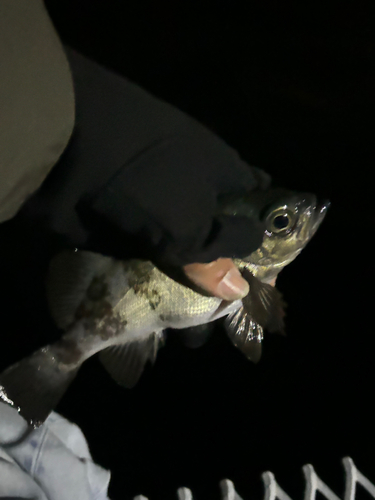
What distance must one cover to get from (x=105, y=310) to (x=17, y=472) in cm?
36

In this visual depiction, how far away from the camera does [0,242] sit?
1286mm

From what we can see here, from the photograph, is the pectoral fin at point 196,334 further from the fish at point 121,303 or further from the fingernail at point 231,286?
the fingernail at point 231,286

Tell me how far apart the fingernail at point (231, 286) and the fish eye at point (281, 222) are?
0.47ft

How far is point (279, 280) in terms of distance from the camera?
1485 millimetres

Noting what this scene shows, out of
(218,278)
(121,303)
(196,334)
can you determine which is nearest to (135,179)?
(218,278)

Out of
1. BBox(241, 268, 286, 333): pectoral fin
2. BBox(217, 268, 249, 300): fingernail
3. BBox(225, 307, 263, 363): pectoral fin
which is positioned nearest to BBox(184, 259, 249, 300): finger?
BBox(217, 268, 249, 300): fingernail

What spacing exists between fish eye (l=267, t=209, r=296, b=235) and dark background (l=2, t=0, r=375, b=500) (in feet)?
2.10

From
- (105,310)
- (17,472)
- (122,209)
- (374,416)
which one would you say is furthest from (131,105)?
(374,416)

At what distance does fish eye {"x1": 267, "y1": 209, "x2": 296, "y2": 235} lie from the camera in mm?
841

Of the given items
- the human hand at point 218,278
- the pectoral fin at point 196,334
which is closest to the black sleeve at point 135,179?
the human hand at point 218,278

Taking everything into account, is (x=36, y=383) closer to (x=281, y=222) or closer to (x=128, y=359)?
(x=128, y=359)

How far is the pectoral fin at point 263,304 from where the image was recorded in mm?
924

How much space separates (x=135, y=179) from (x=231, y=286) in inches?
12.2

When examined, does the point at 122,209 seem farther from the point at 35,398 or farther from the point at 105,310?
the point at 35,398
